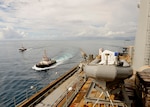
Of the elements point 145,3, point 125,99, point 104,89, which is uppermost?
point 145,3

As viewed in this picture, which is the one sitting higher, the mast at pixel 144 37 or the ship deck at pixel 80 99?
the mast at pixel 144 37

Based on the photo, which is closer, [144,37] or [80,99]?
[80,99]

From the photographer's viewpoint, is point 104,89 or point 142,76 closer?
point 104,89

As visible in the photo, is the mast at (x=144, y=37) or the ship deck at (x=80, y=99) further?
the mast at (x=144, y=37)

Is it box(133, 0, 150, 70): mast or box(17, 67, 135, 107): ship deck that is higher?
box(133, 0, 150, 70): mast

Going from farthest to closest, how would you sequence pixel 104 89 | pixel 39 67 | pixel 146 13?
pixel 39 67 → pixel 146 13 → pixel 104 89

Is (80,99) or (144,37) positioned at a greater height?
(144,37)

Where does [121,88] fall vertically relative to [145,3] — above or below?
below

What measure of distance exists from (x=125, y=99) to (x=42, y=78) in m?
30.0

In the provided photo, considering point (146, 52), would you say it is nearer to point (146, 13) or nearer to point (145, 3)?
point (146, 13)

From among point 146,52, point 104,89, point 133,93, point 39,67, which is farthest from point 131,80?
point 39,67

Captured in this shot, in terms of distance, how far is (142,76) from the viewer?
327 inches

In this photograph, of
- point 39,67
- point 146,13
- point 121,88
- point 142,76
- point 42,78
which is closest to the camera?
point 121,88

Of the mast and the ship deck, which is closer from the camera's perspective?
the ship deck
